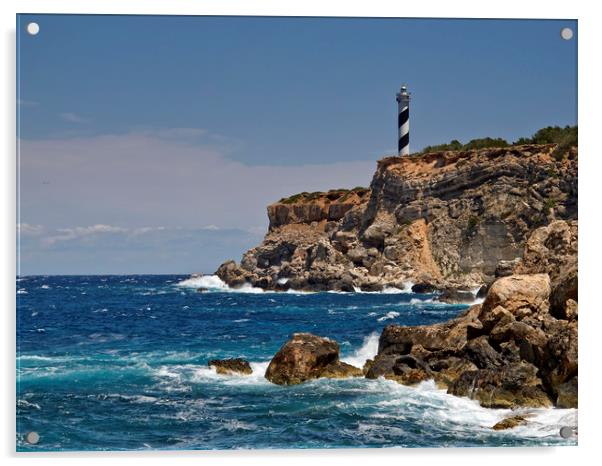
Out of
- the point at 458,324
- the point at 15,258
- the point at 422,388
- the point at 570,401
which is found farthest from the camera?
the point at 458,324

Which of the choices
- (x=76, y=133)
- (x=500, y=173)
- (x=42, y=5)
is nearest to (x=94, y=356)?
(x=76, y=133)

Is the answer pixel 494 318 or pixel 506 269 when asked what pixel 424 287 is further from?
pixel 494 318

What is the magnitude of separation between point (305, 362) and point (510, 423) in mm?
2358

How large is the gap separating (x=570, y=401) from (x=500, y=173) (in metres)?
19.6

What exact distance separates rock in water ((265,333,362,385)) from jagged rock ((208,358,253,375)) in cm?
25

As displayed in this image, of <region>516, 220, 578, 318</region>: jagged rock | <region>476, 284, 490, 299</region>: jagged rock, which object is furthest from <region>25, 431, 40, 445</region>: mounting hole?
<region>476, 284, 490, 299</region>: jagged rock

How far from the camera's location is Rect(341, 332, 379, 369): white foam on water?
859 cm

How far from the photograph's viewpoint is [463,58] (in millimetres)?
7375

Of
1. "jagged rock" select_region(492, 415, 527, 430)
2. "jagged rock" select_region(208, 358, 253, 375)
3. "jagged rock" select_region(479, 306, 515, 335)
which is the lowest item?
"jagged rock" select_region(492, 415, 527, 430)

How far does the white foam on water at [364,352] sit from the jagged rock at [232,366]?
4.02 ft

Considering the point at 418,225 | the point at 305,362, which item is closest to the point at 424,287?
the point at 305,362

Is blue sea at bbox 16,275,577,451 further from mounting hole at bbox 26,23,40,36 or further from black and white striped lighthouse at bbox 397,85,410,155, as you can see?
black and white striped lighthouse at bbox 397,85,410,155

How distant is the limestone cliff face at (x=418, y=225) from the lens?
70.6 feet
